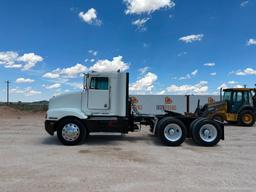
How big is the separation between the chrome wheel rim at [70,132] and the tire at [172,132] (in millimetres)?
3048

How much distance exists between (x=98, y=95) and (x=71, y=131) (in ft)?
5.38

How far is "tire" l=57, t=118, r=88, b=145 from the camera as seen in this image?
31.6 ft

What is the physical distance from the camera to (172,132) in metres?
10.0

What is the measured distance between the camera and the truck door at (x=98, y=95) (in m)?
9.96

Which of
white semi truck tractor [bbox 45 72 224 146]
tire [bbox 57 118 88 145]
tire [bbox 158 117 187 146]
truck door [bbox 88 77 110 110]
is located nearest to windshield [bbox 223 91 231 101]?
white semi truck tractor [bbox 45 72 224 146]

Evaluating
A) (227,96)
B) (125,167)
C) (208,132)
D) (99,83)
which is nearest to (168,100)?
(227,96)

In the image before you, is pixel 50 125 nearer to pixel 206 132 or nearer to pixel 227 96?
pixel 206 132

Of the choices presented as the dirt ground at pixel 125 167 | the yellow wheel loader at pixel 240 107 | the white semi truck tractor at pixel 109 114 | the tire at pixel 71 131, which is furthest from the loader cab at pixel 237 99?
the tire at pixel 71 131

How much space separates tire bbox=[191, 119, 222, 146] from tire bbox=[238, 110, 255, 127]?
8231 millimetres

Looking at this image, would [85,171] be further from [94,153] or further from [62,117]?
[62,117]

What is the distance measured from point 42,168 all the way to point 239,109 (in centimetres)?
1439

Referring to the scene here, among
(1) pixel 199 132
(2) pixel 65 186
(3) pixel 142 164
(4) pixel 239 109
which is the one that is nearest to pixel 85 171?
(2) pixel 65 186

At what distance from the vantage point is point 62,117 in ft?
31.9

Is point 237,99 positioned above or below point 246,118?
above
